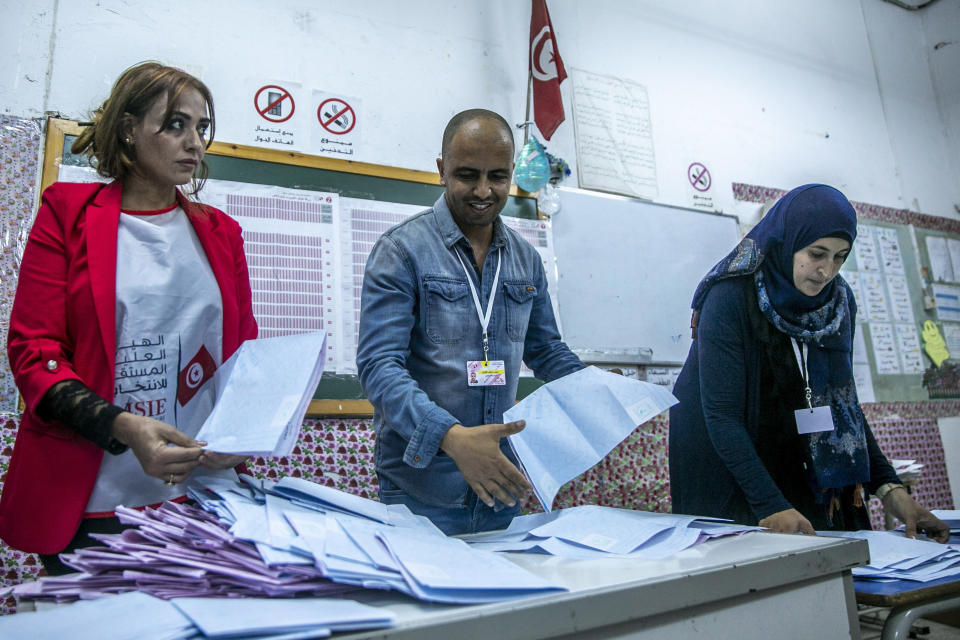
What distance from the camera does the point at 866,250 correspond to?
11.4ft

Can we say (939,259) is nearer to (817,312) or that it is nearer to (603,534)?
(817,312)

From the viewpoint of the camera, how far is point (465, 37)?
102 inches

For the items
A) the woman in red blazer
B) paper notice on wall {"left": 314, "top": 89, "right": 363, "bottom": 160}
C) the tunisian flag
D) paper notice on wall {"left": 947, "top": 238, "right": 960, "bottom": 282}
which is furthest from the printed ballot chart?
the woman in red blazer

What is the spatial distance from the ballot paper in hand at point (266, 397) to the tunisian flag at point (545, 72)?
6.21ft

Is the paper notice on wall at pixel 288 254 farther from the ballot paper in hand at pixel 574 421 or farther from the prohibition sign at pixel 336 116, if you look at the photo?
the ballot paper in hand at pixel 574 421

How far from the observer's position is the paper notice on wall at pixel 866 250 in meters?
3.46

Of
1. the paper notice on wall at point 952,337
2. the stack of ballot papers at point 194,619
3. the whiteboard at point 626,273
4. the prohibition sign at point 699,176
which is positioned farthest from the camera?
the paper notice on wall at point 952,337

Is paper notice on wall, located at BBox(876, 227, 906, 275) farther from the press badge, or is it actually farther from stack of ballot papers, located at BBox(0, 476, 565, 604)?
stack of ballot papers, located at BBox(0, 476, 565, 604)

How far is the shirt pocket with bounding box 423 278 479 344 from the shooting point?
1280 mm

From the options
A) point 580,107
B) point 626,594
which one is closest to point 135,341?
point 626,594

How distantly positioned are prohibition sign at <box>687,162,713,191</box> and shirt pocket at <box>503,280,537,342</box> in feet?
6.28

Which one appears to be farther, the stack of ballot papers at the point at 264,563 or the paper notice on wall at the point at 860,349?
the paper notice on wall at the point at 860,349

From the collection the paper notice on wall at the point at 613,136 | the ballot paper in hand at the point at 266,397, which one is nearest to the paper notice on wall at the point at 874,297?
the paper notice on wall at the point at 613,136

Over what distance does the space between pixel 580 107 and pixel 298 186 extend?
1293 mm
